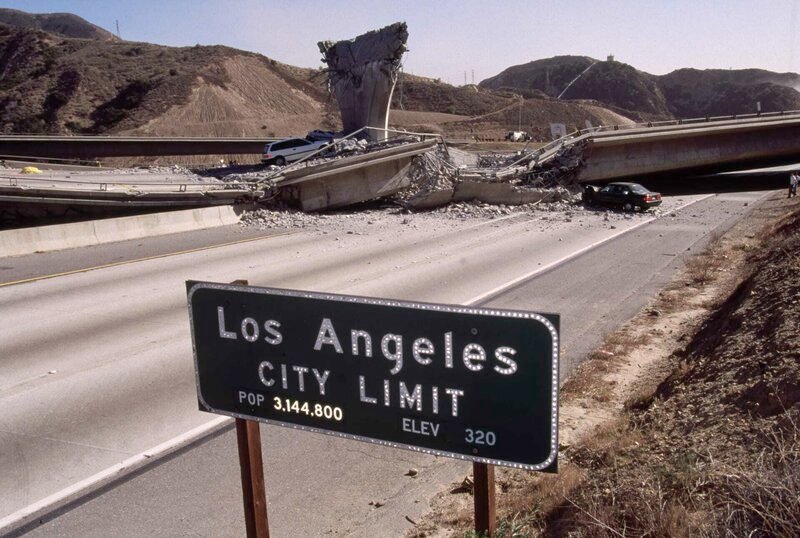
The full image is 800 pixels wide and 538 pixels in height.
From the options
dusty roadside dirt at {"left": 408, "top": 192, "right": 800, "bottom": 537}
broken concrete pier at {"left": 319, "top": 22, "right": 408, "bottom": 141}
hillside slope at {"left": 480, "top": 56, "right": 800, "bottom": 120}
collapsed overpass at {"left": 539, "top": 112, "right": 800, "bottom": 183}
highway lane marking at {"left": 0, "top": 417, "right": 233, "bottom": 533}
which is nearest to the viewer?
dusty roadside dirt at {"left": 408, "top": 192, "right": 800, "bottom": 537}

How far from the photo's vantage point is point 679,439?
6.31 m

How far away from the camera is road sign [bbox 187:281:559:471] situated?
2977 mm

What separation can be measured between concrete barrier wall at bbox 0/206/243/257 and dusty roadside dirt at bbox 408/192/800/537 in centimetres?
1653

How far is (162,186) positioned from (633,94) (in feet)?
481

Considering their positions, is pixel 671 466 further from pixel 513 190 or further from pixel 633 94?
pixel 633 94

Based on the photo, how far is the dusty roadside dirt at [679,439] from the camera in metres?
4.52

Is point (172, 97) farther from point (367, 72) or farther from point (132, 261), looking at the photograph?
point (132, 261)

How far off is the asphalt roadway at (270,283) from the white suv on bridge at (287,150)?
13920 mm

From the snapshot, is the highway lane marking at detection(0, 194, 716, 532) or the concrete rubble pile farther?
the concrete rubble pile

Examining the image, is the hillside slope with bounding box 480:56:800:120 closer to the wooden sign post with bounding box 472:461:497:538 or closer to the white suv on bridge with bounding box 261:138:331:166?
the white suv on bridge with bounding box 261:138:331:166

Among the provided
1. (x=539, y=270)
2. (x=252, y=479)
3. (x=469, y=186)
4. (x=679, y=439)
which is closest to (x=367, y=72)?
(x=469, y=186)

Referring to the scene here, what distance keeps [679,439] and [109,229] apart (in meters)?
20.2

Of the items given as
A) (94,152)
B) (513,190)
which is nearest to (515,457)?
(513,190)

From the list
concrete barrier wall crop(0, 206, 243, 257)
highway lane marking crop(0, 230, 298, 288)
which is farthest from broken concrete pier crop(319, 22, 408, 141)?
highway lane marking crop(0, 230, 298, 288)
